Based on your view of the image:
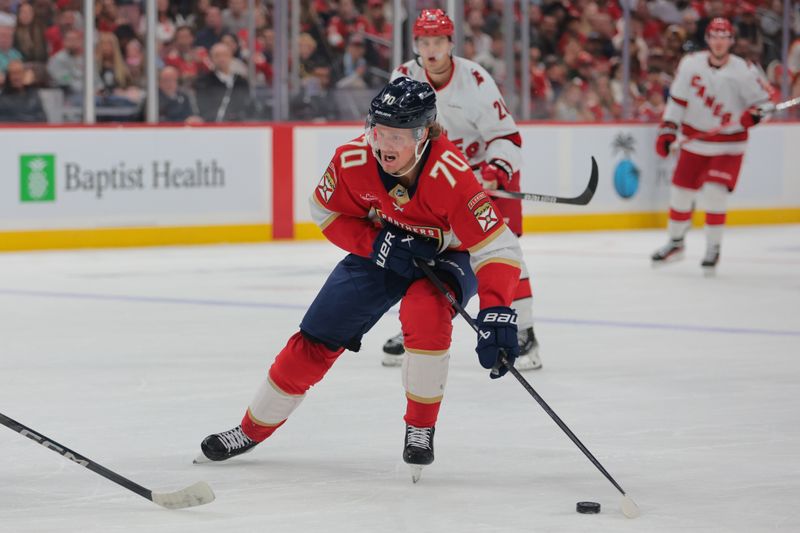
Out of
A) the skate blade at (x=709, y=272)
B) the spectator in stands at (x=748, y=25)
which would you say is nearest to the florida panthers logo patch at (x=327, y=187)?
the skate blade at (x=709, y=272)

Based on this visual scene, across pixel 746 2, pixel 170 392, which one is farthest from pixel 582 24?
pixel 170 392

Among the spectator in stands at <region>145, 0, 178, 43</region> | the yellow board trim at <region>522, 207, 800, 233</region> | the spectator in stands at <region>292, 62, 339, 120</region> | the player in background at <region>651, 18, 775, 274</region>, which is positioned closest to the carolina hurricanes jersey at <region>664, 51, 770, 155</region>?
the player in background at <region>651, 18, 775, 274</region>

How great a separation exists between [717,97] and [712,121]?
0.48ft

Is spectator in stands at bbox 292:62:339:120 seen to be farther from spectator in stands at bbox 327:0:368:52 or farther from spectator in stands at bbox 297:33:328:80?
spectator in stands at bbox 327:0:368:52

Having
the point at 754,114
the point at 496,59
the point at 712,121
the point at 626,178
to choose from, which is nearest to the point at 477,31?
the point at 496,59

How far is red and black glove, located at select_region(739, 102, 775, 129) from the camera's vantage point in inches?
329

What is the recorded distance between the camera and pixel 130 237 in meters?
9.45

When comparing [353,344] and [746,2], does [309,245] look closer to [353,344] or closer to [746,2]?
[746,2]

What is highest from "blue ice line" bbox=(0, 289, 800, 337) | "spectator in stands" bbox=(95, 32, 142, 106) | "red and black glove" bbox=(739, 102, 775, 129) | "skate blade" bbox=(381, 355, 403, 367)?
"spectator in stands" bbox=(95, 32, 142, 106)

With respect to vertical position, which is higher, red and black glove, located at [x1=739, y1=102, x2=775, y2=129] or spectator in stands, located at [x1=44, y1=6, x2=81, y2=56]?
spectator in stands, located at [x1=44, y1=6, x2=81, y2=56]

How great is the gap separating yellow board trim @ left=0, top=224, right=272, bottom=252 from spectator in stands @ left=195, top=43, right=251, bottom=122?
0.76 meters

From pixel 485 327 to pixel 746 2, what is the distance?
392 inches

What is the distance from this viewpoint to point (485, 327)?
10.8ft

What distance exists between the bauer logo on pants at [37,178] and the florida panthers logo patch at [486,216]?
6.10 m
